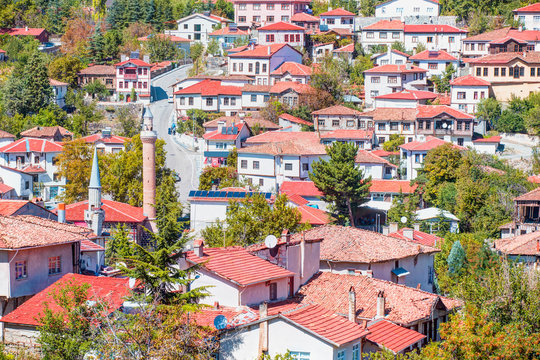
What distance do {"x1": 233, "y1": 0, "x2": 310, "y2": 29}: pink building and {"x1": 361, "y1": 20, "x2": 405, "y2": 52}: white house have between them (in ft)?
36.4

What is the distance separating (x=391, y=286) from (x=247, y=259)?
4.92 metres

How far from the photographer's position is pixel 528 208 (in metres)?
56.3

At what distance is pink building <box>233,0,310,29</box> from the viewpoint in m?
98.2

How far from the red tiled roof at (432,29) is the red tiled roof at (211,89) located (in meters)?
17.4

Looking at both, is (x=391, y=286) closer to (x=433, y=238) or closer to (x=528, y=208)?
(x=433, y=238)

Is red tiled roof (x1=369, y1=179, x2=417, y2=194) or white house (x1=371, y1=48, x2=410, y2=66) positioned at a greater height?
white house (x1=371, y1=48, x2=410, y2=66)

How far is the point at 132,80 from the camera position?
85.5m

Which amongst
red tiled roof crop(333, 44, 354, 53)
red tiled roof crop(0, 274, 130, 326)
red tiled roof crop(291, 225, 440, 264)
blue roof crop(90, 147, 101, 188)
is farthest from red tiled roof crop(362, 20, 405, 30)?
red tiled roof crop(0, 274, 130, 326)

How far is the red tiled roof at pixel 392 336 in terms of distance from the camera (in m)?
25.7

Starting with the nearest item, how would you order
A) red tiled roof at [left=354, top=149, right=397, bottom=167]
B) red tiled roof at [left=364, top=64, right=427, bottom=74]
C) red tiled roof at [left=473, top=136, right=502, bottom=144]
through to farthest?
red tiled roof at [left=354, top=149, right=397, bottom=167]
red tiled roof at [left=473, top=136, right=502, bottom=144]
red tiled roof at [left=364, top=64, right=427, bottom=74]

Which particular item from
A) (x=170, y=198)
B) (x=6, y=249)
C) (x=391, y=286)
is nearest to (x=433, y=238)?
(x=170, y=198)

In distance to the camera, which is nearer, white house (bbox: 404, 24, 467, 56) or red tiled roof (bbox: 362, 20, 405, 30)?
white house (bbox: 404, 24, 467, 56)

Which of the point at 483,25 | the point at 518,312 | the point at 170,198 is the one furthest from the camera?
the point at 483,25

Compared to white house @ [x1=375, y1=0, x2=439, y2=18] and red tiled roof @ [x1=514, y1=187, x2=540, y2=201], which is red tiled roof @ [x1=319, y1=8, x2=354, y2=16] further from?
red tiled roof @ [x1=514, y1=187, x2=540, y2=201]
